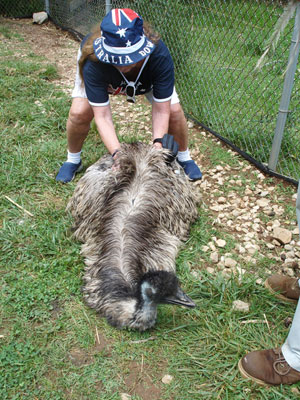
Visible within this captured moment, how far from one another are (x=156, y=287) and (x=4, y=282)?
1.33m

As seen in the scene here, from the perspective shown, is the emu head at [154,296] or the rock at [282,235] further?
the rock at [282,235]

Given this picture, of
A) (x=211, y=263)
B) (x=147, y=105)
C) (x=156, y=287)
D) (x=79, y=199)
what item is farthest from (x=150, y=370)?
(x=147, y=105)

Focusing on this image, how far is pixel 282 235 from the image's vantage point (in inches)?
140

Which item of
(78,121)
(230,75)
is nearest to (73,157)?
(78,121)

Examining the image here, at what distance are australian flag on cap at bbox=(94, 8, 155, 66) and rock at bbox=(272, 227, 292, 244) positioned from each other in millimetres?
1891

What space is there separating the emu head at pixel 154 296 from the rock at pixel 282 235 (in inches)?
54.0

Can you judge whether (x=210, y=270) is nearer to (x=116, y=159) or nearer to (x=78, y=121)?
(x=116, y=159)

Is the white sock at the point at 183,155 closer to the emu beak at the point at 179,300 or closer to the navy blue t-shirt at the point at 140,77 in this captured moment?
the navy blue t-shirt at the point at 140,77

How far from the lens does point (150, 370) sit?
2.52 m

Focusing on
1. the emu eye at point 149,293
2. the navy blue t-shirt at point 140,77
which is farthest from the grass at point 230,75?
the emu eye at point 149,293

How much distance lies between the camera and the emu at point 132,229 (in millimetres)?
2617

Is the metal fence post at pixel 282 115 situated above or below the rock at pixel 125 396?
above

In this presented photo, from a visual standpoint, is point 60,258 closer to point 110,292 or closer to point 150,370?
point 110,292

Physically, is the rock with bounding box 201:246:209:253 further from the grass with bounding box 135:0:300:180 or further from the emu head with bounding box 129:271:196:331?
the grass with bounding box 135:0:300:180
